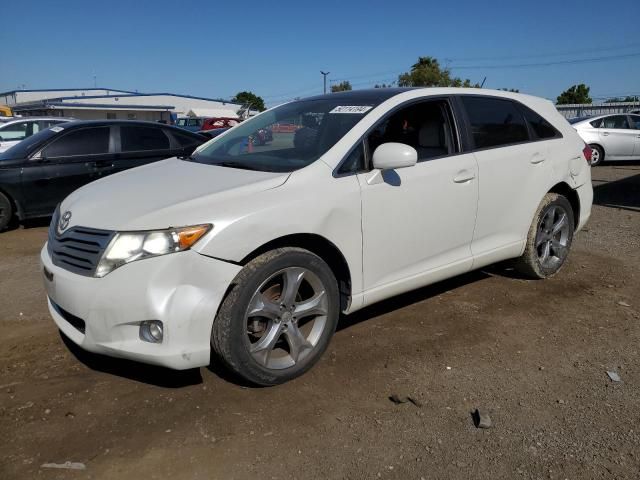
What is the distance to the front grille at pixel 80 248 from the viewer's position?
2.62 meters

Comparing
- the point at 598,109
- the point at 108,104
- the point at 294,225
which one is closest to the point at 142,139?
the point at 294,225

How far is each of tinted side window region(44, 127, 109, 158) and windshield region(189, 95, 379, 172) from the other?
3.83m

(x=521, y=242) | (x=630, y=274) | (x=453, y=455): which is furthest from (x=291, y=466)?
(x=630, y=274)

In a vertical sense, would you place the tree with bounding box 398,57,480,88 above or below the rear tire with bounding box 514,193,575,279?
above

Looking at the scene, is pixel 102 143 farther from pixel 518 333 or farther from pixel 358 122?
pixel 518 333

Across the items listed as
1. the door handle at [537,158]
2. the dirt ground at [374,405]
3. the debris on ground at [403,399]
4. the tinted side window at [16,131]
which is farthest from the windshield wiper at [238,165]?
the tinted side window at [16,131]

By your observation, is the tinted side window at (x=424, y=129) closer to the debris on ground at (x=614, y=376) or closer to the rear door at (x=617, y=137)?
the debris on ground at (x=614, y=376)

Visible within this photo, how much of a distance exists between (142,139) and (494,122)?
17.4ft

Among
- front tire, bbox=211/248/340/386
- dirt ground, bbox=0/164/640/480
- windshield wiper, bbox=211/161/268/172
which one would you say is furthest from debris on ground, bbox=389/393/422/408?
windshield wiper, bbox=211/161/268/172

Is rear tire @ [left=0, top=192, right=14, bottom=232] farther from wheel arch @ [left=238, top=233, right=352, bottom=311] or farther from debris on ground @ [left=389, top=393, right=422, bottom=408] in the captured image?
debris on ground @ [left=389, top=393, right=422, bottom=408]

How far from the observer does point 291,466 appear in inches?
92.5

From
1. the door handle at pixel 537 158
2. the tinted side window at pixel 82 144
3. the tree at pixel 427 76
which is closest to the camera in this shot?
the door handle at pixel 537 158

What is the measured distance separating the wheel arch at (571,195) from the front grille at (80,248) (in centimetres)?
372

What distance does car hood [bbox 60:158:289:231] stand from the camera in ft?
8.58
